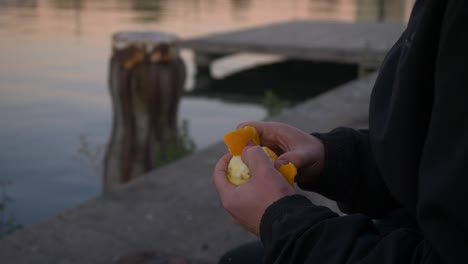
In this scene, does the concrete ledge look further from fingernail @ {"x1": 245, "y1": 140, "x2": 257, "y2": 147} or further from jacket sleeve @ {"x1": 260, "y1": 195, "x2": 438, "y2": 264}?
jacket sleeve @ {"x1": 260, "y1": 195, "x2": 438, "y2": 264}

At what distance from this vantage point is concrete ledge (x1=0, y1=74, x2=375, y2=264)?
2877 mm

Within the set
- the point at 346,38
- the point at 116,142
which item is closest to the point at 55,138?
the point at 116,142

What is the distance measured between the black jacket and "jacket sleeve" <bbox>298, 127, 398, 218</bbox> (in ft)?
0.70

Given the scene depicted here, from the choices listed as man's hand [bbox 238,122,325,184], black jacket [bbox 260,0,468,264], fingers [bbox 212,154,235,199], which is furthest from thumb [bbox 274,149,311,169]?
black jacket [bbox 260,0,468,264]

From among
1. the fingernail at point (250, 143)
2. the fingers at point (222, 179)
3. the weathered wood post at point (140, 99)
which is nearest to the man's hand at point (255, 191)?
the fingers at point (222, 179)

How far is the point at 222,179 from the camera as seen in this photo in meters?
1.47

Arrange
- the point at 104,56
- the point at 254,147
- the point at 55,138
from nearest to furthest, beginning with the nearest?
the point at 254,147
the point at 55,138
the point at 104,56

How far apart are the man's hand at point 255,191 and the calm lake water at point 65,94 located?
335 centimetres

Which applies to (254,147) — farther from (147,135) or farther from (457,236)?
(147,135)

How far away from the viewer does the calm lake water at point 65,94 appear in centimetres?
520

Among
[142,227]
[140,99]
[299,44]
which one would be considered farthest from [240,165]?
[299,44]

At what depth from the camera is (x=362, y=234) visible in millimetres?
1291

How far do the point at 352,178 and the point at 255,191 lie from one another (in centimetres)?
40

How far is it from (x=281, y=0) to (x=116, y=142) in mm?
15032
